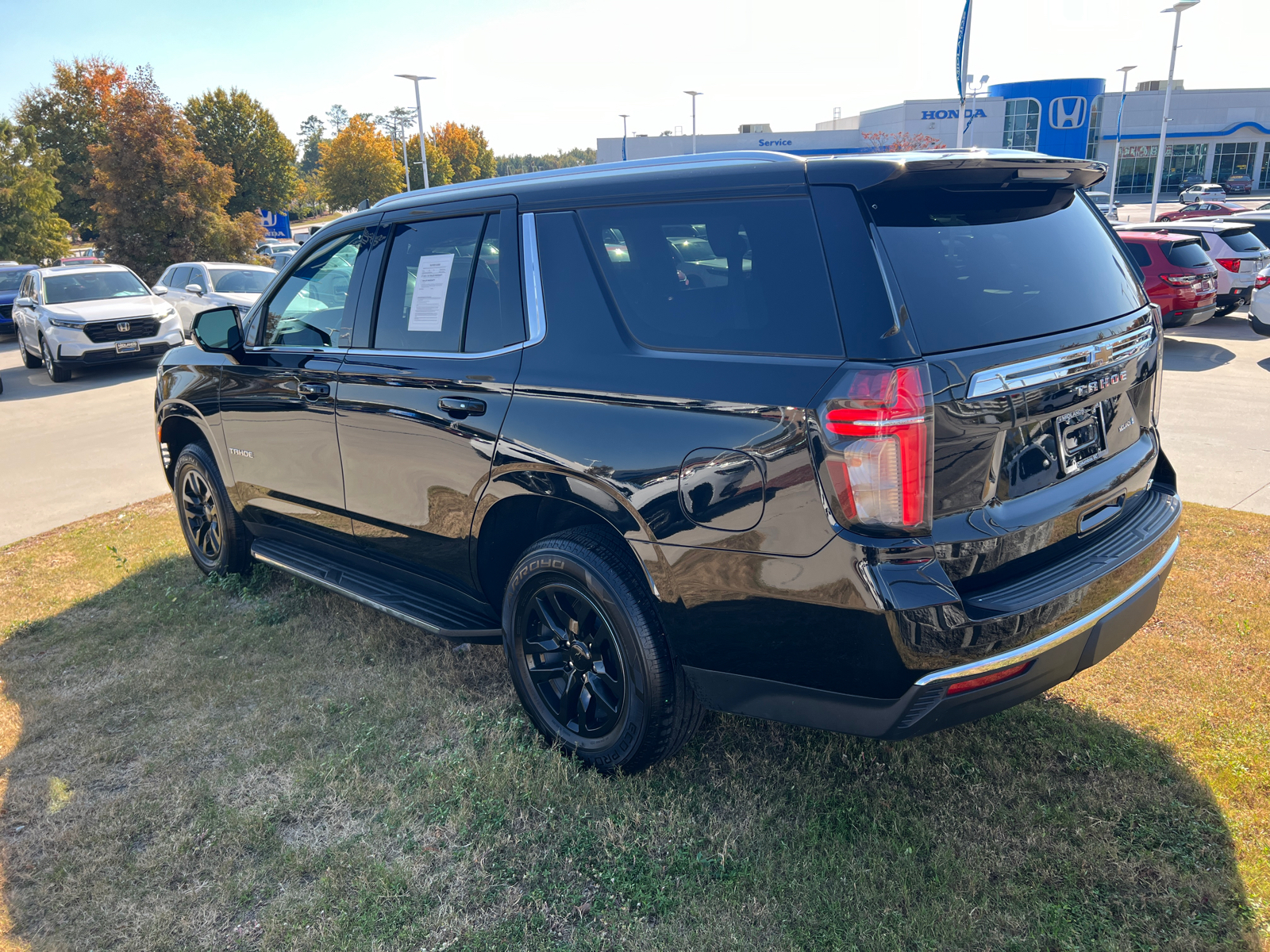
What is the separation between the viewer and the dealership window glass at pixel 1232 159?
60406 millimetres

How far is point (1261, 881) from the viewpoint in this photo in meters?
2.48

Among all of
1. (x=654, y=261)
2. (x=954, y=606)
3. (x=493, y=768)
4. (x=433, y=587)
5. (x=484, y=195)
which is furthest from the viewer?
(x=433, y=587)

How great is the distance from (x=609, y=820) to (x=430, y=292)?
2.16 metres

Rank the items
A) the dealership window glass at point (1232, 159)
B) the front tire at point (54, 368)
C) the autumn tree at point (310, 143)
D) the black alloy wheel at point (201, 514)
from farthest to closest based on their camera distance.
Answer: the autumn tree at point (310, 143) < the dealership window glass at point (1232, 159) < the front tire at point (54, 368) < the black alloy wheel at point (201, 514)

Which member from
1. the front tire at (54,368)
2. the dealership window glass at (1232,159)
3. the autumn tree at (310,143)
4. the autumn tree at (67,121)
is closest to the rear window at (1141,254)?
the front tire at (54,368)

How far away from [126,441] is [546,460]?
28.6 ft

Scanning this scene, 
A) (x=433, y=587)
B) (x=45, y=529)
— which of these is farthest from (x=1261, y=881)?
(x=45, y=529)

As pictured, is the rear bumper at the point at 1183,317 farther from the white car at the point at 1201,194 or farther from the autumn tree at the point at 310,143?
the autumn tree at the point at 310,143

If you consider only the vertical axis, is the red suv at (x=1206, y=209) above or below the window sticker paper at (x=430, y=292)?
below

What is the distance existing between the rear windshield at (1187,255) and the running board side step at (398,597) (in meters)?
13.1

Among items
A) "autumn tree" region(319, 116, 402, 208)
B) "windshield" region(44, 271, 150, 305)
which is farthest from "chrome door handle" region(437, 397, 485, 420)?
"autumn tree" region(319, 116, 402, 208)

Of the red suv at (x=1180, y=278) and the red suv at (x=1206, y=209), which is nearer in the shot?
the red suv at (x=1180, y=278)

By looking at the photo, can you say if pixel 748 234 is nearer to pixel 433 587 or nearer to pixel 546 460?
pixel 546 460

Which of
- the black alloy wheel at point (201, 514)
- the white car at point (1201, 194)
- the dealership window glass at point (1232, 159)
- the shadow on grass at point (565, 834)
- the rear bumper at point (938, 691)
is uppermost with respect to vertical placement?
the dealership window glass at point (1232, 159)
